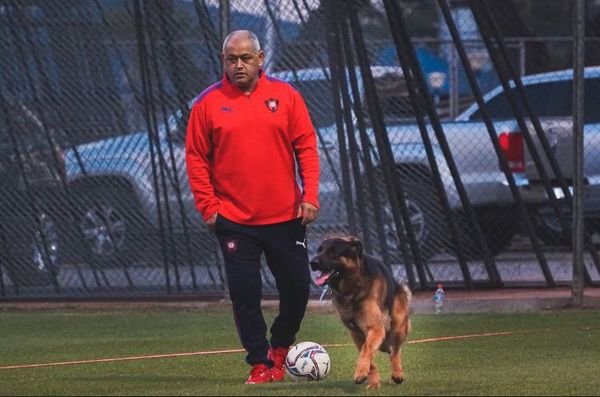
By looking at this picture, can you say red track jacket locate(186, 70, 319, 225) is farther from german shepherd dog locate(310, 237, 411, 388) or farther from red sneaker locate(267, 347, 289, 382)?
red sneaker locate(267, 347, 289, 382)

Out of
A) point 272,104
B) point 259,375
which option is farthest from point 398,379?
point 272,104

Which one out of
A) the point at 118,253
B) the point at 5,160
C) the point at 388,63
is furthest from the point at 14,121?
the point at 388,63

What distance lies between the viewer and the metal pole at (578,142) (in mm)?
12438

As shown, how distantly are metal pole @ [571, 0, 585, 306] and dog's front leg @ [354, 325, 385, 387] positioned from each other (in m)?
4.91

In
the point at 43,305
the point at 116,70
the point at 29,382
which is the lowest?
the point at 43,305

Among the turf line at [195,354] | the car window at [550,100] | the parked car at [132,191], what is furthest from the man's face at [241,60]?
the car window at [550,100]

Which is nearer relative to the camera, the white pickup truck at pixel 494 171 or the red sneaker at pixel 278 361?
the red sneaker at pixel 278 361

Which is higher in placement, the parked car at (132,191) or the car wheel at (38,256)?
the parked car at (132,191)

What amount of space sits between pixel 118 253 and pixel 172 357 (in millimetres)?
4637

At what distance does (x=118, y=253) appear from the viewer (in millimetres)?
14852

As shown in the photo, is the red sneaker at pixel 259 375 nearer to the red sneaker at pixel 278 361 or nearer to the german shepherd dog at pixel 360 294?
the red sneaker at pixel 278 361

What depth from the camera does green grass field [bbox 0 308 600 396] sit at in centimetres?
805

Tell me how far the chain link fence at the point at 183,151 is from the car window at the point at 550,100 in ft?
6.51

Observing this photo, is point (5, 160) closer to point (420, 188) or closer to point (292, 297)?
point (420, 188)
